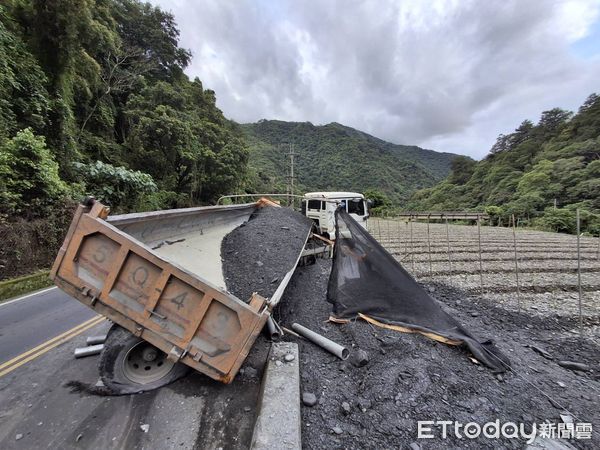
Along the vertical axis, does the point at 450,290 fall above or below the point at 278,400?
above

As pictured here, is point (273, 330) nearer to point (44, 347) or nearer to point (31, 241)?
point (44, 347)

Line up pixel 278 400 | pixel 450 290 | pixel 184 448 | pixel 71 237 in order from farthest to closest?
pixel 450 290 < pixel 71 237 < pixel 278 400 < pixel 184 448

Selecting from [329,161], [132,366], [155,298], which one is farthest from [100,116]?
[329,161]

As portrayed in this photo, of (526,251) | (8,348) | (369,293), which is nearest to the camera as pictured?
(8,348)

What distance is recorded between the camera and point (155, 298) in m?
2.69

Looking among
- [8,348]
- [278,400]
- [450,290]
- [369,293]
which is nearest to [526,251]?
[450,290]

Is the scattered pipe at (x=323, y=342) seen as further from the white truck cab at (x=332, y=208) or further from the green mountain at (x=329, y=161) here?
the green mountain at (x=329, y=161)

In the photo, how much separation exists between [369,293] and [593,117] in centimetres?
7520

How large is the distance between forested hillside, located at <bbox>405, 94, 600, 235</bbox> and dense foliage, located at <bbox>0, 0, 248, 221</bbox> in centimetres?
3638

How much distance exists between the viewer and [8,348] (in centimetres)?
380

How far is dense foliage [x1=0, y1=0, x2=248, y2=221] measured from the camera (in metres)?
8.09

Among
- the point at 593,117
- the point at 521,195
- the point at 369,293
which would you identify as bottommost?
the point at 369,293

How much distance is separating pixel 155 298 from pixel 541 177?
5578 cm

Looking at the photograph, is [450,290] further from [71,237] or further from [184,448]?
[71,237]
